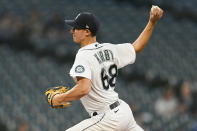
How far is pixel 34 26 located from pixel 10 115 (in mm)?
2439

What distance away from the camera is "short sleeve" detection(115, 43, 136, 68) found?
437 centimetres

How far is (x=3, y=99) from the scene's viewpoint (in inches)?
386

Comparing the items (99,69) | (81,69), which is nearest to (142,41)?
(99,69)

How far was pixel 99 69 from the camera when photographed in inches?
162

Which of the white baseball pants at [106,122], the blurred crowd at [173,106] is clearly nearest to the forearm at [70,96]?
the white baseball pants at [106,122]

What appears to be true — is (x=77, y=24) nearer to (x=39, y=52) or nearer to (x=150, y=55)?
(x=39, y=52)

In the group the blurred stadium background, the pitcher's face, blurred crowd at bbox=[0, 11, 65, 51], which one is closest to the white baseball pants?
the pitcher's face

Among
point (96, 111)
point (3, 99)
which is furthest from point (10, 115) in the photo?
point (96, 111)

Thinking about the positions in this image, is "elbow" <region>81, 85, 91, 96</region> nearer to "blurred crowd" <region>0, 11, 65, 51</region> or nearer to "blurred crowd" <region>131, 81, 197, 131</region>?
"blurred crowd" <region>131, 81, 197, 131</region>

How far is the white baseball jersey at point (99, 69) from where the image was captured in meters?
4.05

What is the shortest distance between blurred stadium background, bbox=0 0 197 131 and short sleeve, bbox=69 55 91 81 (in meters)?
5.23

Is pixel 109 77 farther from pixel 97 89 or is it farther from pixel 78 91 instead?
pixel 78 91

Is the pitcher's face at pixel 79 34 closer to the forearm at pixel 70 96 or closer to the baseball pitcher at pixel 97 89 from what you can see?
the baseball pitcher at pixel 97 89

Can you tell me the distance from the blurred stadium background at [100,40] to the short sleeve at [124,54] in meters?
4.95
